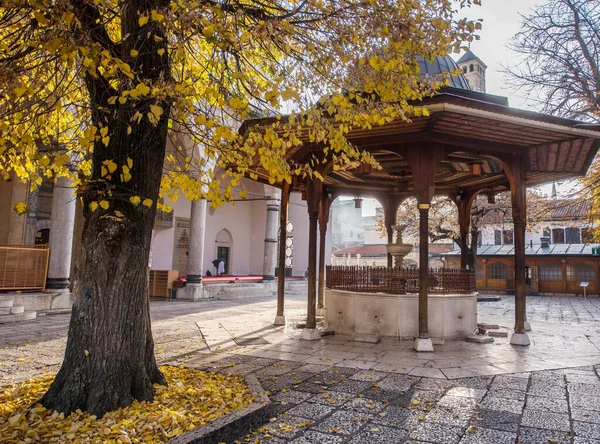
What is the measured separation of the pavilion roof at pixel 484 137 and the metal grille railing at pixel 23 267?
21.9 feet

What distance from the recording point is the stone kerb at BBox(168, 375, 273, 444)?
300cm

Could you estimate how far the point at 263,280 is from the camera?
20.1 metres

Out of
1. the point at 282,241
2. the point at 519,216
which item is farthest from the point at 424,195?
the point at 282,241

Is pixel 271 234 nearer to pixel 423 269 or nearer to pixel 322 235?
pixel 322 235

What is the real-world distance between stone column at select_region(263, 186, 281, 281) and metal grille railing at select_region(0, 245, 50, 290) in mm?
10065

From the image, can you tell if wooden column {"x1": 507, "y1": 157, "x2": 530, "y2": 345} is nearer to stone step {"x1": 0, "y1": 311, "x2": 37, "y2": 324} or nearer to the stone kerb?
the stone kerb

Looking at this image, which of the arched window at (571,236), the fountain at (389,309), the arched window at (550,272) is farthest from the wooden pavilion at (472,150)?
the arched window at (571,236)

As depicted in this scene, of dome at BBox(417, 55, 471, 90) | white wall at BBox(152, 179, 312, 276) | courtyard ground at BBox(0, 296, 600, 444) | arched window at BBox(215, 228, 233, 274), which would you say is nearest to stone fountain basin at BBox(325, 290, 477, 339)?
courtyard ground at BBox(0, 296, 600, 444)

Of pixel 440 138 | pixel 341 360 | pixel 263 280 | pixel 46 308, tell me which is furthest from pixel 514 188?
pixel 263 280

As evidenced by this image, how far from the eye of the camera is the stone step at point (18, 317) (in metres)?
9.44

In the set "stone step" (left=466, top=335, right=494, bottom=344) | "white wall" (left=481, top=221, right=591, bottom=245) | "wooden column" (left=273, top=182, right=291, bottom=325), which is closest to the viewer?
"stone step" (left=466, top=335, right=494, bottom=344)

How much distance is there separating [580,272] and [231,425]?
26421 mm

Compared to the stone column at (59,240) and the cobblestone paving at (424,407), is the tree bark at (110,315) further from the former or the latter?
the stone column at (59,240)

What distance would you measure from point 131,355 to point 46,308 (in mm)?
9073
